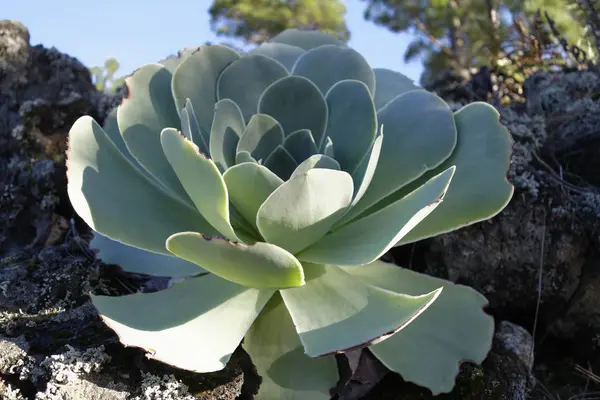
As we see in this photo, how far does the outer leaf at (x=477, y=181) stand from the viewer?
0.75 meters

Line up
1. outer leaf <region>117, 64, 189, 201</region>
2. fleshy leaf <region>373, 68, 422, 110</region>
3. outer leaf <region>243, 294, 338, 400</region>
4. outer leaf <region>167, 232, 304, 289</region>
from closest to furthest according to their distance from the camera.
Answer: outer leaf <region>167, 232, 304, 289</region>, outer leaf <region>243, 294, 338, 400</region>, outer leaf <region>117, 64, 189, 201</region>, fleshy leaf <region>373, 68, 422, 110</region>

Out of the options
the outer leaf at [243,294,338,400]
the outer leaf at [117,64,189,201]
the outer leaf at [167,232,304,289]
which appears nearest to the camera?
the outer leaf at [167,232,304,289]

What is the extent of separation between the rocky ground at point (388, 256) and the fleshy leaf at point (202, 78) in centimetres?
31

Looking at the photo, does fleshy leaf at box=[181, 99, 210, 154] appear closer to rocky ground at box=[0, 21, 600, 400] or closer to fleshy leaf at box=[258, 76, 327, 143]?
fleshy leaf at box=[258, 76, 327, 143]

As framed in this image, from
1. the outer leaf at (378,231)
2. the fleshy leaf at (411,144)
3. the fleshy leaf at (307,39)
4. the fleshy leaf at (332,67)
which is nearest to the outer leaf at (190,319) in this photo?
the outer leaf at (378,231)

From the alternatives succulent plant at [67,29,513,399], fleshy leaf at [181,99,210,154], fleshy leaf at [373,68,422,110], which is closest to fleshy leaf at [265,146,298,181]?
succulent plant at [67,29,513,399]

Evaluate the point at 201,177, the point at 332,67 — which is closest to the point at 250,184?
the point at 201,177

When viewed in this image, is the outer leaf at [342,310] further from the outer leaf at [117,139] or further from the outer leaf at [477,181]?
the outer leaf at [117,139]

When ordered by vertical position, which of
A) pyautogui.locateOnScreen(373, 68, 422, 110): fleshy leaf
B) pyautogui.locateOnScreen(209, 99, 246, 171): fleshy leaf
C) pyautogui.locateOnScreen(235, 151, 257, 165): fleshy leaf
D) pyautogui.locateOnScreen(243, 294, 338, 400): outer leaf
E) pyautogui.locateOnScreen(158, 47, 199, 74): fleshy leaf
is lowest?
pyautogui.locateOnScreen(243, 294, 338, 400): outer leaf

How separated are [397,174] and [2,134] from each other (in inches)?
38.4

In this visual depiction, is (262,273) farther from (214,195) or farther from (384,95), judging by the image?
(384,95)

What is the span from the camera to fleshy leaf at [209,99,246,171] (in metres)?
0.74

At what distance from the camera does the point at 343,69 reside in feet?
2.75

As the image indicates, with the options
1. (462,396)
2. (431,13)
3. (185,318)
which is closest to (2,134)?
(185,318)
